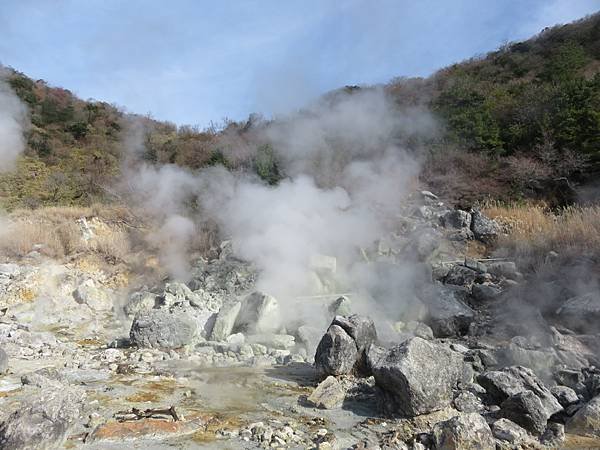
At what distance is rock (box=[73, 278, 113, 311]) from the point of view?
10.1m

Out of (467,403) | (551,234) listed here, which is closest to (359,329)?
(467,403)

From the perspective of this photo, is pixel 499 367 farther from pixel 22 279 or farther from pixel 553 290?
pixel 22 279

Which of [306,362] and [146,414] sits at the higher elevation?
[306,362]

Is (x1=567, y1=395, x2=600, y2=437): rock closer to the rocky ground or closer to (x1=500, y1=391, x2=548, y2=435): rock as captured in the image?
the rocky ground

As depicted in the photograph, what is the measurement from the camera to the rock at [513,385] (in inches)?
173

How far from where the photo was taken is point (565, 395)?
14.8 ft

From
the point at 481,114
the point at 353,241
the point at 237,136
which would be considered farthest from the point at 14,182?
the point at 481,114

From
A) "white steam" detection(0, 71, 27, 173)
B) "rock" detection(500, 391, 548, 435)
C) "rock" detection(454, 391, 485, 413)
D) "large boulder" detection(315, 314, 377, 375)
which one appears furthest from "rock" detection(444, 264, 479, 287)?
"white steam" detection(0, 71, 27, 173)

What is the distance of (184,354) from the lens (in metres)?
6.84

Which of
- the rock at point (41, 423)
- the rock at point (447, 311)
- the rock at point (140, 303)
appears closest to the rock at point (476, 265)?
the rock at point (447, 311)

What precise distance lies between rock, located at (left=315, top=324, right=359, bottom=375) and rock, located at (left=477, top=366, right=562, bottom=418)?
1.46m

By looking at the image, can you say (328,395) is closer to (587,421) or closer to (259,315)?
(587,421)

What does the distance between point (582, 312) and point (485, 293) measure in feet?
5.40

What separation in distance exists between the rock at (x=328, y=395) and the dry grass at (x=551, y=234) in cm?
553
